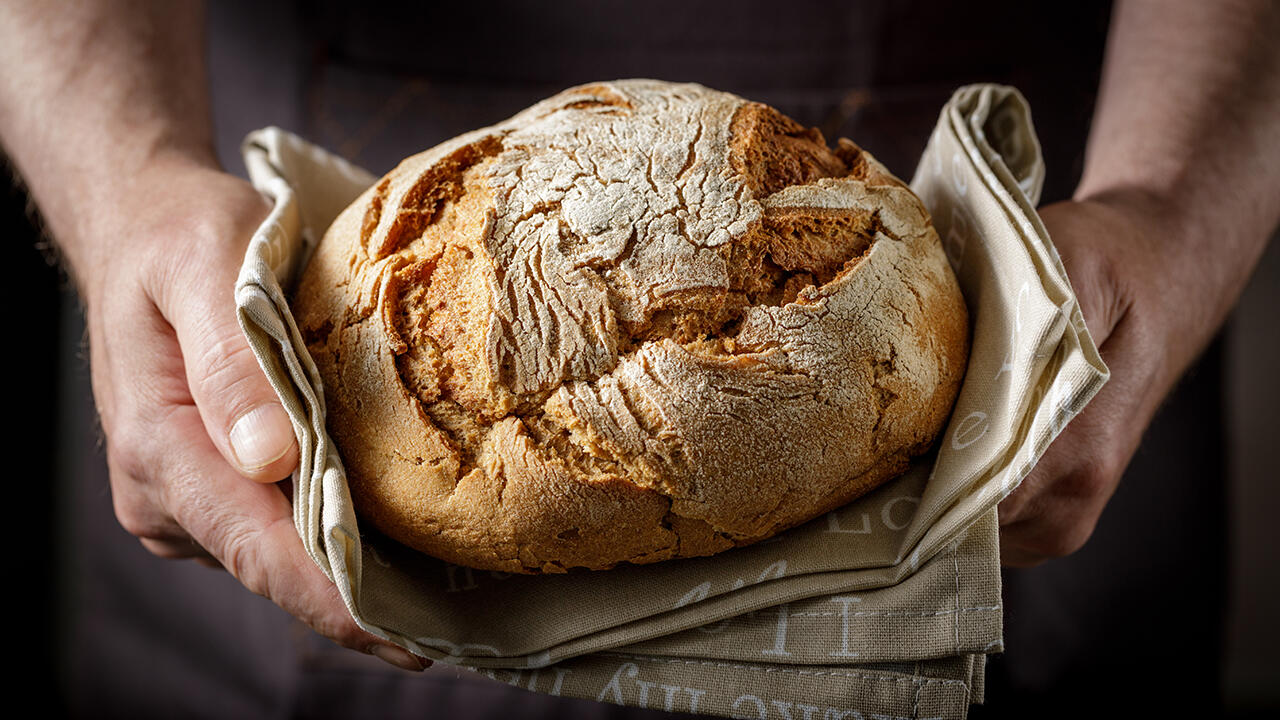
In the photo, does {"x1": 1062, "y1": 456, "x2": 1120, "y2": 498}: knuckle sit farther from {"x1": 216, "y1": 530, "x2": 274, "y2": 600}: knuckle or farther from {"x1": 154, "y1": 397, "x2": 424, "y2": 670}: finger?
{"x1": 216, "y1": 530, "x2": 274, "y2": 600}: knuckle

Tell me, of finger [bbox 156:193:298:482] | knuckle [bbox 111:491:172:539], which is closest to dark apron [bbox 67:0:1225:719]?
knuckle [bbox 111:491:172:539]

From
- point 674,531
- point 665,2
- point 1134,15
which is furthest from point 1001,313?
point 665,2

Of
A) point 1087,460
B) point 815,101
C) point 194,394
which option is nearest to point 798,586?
point 1087,460

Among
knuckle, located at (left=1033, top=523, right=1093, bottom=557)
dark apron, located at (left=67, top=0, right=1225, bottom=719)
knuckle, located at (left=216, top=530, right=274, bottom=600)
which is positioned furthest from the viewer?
dark apron, located at (left=67, top=0, right=1225, bottom=719)

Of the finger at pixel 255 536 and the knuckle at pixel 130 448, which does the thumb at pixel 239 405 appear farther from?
the knuckle at pixel 130 448

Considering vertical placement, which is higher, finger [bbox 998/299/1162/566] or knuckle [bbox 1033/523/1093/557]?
finger [bbox 998/299/1162/566]

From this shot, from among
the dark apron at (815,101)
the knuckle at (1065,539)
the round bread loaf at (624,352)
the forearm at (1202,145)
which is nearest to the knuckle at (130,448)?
the round bread loaf at (624,352)

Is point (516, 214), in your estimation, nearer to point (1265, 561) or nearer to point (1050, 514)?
point (1050, 514)
